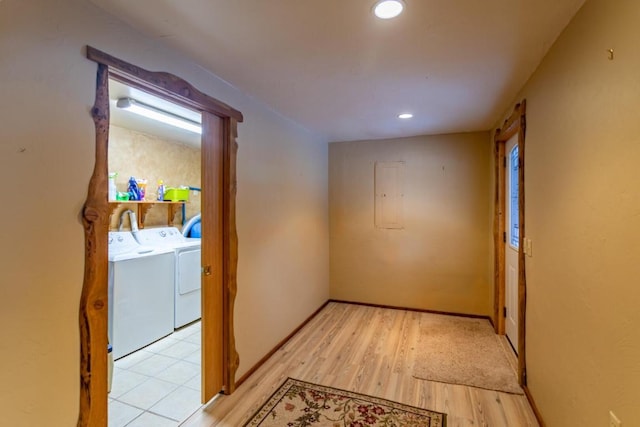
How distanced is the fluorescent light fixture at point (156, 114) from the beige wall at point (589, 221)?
3148 millimetres

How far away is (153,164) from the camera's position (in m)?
3.96

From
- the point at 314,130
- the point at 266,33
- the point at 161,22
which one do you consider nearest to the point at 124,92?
the point at 161,22

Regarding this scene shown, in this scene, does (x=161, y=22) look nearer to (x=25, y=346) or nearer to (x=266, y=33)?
(x=266, y=33)

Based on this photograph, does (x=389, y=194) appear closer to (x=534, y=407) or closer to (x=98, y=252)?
(x=534, y=407)

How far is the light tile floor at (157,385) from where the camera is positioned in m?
2.11

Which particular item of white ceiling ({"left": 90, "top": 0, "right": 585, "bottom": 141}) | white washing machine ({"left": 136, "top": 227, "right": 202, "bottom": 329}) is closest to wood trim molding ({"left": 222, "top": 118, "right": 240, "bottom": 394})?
white ceiling ({"left": 90, "top": 0, "right": 585, "bottom": 141})

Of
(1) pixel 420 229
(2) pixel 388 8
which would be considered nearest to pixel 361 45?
(2) pixel 388 8

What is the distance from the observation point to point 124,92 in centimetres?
252

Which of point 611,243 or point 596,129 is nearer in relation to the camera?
point 611,243

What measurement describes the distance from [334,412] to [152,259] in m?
2.31

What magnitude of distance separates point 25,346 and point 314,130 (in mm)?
3188

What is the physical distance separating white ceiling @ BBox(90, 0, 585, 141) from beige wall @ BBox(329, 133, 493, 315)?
1.19 meters

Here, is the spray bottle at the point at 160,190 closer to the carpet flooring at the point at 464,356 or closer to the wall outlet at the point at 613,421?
the carpet flooring at the point at 464,356

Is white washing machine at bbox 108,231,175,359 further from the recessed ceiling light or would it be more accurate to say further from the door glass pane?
the door glass pane
